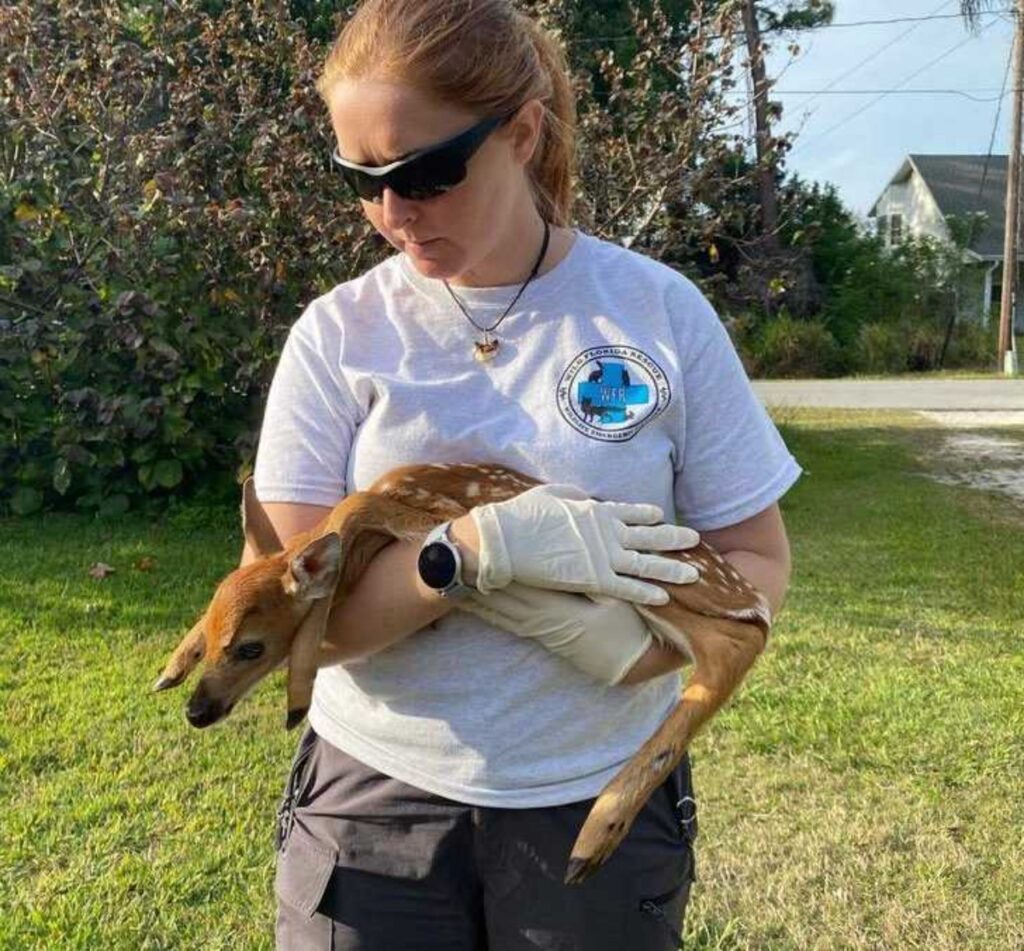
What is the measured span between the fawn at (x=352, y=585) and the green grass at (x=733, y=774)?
1.94 m

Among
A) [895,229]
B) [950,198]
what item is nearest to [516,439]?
[895,229]

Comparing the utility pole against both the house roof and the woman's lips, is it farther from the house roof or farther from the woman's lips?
the woman's lips

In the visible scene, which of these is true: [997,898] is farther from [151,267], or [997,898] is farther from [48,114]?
[48,114]

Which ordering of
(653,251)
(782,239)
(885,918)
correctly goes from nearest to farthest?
(885,918), (653,251), (782,239)

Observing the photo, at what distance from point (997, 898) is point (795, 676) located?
1.79m

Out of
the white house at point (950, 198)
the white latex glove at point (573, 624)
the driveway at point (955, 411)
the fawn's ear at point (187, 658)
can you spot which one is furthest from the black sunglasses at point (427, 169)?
the white house at point (950, 198)

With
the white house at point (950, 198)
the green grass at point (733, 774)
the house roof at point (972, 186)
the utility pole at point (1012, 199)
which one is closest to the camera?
the green grass at point (733, 774)

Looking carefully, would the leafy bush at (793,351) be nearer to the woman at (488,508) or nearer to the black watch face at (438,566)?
the woman at (488,508)

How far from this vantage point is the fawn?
1603mm

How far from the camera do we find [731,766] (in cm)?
433

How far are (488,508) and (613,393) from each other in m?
0.25

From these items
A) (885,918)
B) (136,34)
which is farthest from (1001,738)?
(136,34)

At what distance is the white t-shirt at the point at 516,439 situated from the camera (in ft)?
5.23

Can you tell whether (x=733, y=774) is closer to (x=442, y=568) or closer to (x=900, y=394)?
(x=442, y=568)
